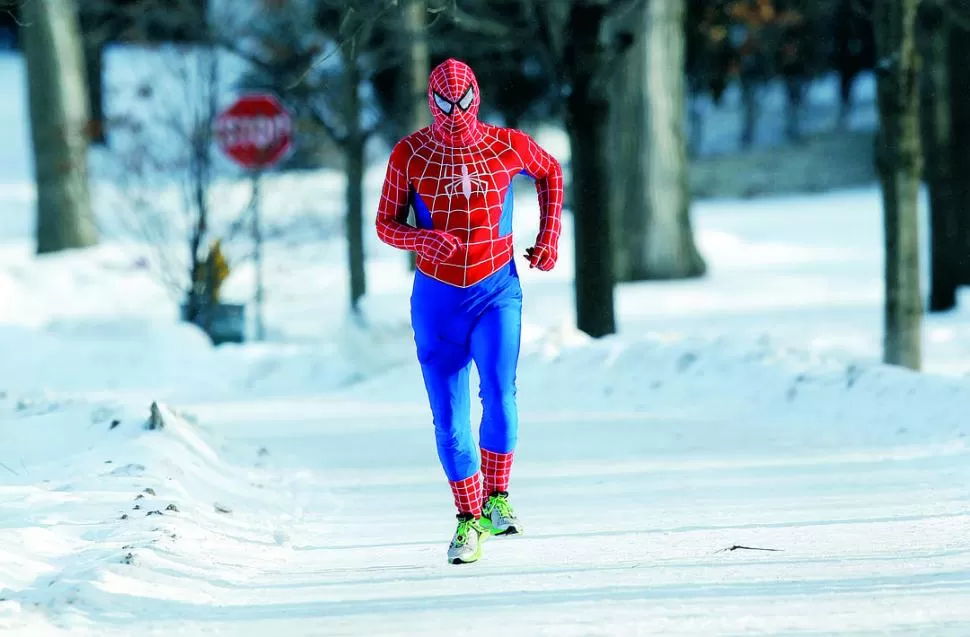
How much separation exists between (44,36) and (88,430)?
16.0m

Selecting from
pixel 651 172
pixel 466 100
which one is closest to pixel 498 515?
pixel 466 100

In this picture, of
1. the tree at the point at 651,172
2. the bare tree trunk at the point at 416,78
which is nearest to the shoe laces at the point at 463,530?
the bare tree trunk at the point at 416,78

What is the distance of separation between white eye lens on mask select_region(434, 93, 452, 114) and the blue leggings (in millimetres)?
658

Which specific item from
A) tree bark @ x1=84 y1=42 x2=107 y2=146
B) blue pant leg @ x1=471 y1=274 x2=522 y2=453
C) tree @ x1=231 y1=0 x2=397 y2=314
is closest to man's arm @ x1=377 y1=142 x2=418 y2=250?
blue pant leg @ x1=471 y1=274 x2=522 y2=453

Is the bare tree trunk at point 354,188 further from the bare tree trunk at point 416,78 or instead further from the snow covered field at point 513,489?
the snow covered field at point 513,489

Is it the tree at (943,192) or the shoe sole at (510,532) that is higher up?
the tree at (943,192)

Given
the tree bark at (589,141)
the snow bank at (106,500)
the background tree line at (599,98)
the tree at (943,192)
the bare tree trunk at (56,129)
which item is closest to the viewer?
the snow bank at (106,500)

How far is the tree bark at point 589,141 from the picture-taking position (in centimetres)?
1211

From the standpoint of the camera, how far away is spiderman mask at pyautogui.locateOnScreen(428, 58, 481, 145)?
6000mm

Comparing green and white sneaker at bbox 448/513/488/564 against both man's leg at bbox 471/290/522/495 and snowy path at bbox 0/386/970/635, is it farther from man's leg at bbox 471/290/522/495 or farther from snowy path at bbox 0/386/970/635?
man's leg at bbox 471/290/522/495

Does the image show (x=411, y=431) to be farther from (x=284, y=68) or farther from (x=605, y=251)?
(x=284, y=68)

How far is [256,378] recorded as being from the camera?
14078 millimetres

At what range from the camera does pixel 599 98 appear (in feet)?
39.9

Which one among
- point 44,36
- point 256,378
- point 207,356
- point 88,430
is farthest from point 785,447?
point 44,36
